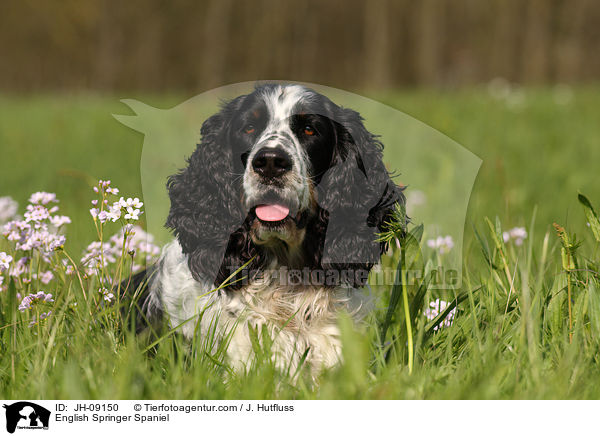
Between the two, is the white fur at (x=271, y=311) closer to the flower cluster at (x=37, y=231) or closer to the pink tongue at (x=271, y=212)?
the pink tongue at (x=271, y=212)

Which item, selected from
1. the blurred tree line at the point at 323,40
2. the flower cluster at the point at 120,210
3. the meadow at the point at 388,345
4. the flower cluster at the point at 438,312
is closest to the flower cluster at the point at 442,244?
the meadow at the point at 388,345

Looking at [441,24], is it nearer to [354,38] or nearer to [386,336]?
[354,38]

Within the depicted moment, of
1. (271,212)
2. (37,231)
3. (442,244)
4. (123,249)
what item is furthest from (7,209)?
(442,244)

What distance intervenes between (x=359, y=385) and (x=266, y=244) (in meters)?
0.90

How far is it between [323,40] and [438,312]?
83.9 feet

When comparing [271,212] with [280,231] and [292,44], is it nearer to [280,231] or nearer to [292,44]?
[280,231]

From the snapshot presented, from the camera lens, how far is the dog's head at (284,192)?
253 cm

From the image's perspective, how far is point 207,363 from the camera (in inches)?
96.3

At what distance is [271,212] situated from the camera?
254 cm

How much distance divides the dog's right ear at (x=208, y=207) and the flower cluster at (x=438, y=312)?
37.1 inches

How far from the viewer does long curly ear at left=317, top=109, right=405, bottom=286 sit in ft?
8.84
